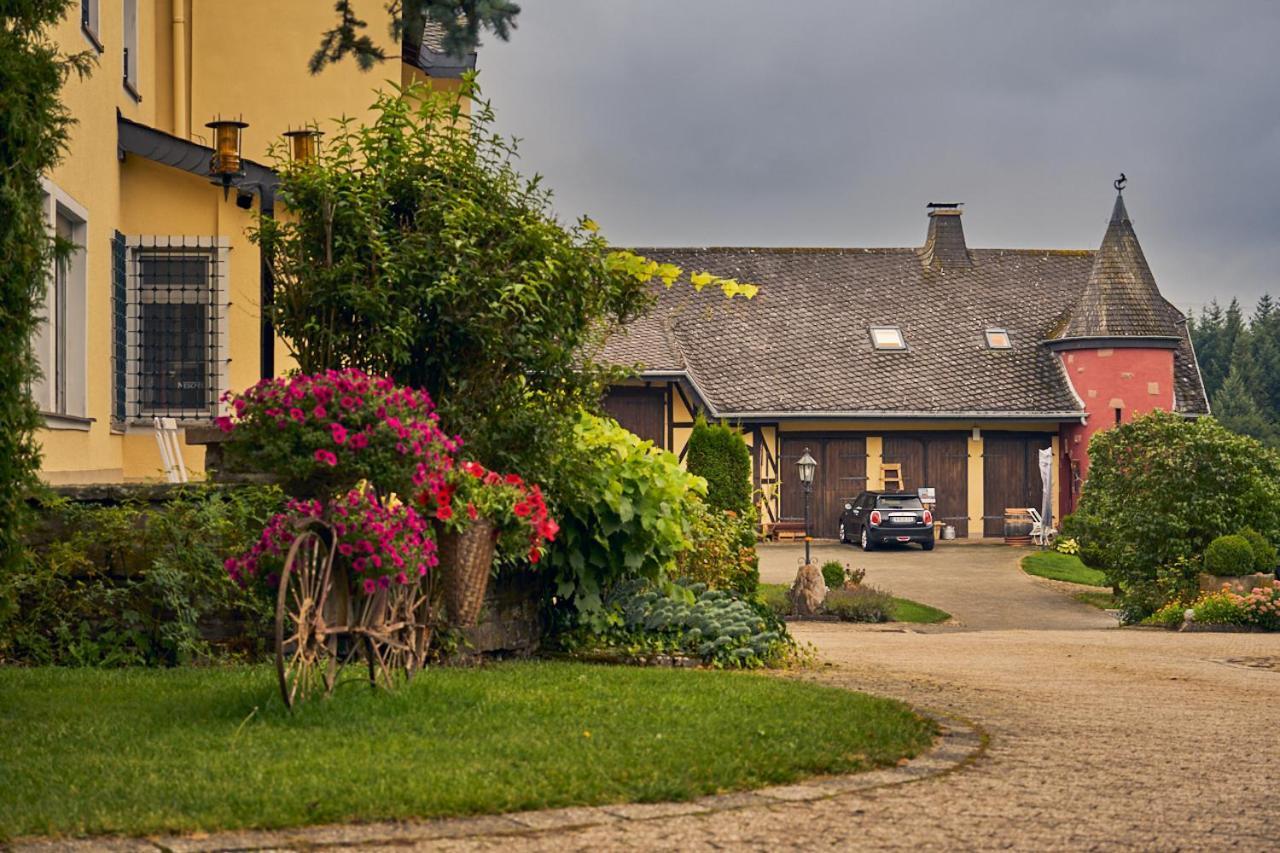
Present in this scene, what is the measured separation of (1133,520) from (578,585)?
14.3 meters

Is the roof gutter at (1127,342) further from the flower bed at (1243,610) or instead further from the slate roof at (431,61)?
the slate roof at (431,61)

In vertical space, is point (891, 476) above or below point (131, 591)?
above

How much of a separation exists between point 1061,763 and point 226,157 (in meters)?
8.79

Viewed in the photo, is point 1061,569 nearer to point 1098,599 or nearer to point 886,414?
point 1098,599

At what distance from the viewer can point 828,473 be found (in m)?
36.7

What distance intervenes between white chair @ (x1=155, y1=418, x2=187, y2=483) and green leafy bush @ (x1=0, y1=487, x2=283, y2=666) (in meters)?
3.02

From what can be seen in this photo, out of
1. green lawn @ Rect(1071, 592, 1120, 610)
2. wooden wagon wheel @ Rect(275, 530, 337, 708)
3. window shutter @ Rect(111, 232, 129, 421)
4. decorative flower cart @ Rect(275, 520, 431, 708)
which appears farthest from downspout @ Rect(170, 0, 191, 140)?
green lawn @ Rect(1071, 592, 1120, 610)

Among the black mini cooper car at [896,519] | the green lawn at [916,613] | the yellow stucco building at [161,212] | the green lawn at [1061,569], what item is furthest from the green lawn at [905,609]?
the yellow stucco building at [161,212]

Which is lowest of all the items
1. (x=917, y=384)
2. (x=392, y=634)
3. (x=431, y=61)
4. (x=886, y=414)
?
(x=392, y=634)

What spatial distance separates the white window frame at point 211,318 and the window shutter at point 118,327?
0.05 metres

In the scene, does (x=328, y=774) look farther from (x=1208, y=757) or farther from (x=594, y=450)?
(x=594, y=450)

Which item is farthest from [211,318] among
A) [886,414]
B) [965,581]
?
[886,414]

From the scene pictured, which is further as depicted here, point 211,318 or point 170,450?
point 211,318

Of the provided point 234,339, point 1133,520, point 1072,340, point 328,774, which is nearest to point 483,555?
point 328,774
